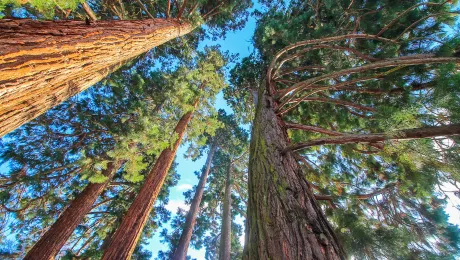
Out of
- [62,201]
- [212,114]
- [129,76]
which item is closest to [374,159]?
[212,114]

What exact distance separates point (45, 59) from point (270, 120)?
251cm

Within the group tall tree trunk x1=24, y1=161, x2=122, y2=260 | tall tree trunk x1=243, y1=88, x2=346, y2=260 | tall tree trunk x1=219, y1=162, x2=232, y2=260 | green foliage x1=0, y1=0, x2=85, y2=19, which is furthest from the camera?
tall tree trunk x1=219, y1=162, x2=232, y2=260

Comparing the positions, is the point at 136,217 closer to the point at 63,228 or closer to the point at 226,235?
the point at 63,228

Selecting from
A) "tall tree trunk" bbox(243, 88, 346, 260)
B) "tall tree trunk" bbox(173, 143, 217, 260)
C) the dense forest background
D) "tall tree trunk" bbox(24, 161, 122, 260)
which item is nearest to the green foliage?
the dense forest background

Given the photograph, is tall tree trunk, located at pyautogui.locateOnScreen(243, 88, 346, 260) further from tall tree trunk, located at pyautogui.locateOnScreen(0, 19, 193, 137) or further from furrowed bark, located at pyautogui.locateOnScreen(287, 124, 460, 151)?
tall tree trunk, located at pyautogui.locateOnScreen(0, 19, 193, 137)

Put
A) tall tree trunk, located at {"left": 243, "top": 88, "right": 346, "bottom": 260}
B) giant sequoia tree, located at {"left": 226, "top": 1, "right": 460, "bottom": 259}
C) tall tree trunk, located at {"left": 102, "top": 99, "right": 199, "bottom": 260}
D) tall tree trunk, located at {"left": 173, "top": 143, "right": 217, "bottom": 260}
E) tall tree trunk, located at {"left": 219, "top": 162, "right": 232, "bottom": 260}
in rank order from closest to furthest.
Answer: tall tree trunk, located at {"left": 243, "top": 88, "right": 346, "bottom": 260}
giant sequoia tree, located at {"left": 226, "top": 1, "right": 460, "bottom": 259}
tall tree trunk, located at {"left": 102, "top": 99, "right": 199, "bottom": 260}
tall tree trunk, located at {"left": 173, "top": 143, "right": 217, "bottom": 260}
tall tree trunk, located at {"left": 219, "top": 162, "right": 232, "bottom": 260}

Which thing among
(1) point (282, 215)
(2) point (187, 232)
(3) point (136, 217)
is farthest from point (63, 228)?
(1) point (282, 215)

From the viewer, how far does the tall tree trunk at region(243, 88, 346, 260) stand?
1.23 meters

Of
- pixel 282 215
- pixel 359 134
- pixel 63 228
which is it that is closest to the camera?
pixel 282 215

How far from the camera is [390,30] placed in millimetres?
3963

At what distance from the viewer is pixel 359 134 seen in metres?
1.80

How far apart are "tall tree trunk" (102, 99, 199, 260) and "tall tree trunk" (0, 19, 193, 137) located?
2.75m

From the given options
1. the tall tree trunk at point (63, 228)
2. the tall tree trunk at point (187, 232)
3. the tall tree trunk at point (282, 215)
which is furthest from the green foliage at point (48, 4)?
the tall tree trunk at point (187, 232)

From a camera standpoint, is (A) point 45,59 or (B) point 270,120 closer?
(A) point 45,59
